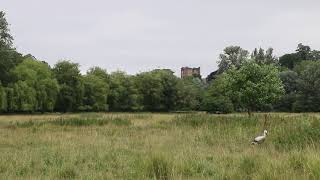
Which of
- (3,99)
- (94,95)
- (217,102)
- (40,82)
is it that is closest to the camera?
(3,99)

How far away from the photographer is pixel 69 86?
91.4m

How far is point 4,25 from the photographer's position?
162ft

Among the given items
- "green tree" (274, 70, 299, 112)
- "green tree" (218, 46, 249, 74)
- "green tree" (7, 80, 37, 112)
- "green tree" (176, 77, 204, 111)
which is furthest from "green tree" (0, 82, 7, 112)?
"green tree" (218, 46, 249, 74)

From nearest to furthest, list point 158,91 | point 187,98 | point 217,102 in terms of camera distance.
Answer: point 217,102 < point 158,91 < point 187,98

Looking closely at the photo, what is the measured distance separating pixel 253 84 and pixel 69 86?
47467 mm

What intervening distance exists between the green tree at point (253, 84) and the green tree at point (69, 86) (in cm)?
4312

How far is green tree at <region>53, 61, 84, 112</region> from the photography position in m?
91.1

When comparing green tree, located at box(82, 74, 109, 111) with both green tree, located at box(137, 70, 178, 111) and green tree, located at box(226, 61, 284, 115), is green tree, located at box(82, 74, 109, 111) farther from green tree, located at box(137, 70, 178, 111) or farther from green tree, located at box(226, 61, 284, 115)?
green tree, located at box(226, 61, 284, 115)

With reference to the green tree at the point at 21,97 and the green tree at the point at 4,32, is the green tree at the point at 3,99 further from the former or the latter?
the green tree at the point at 4,32

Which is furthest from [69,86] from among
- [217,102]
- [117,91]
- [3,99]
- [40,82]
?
[217,102]

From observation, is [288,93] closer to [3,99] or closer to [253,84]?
[253,84]

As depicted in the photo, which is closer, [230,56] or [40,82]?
[40,82]

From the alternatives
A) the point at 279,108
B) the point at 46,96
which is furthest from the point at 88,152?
the point at 279,108

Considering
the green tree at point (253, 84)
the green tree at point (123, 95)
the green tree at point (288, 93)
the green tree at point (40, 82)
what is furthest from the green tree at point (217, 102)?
the green tree at point (253, 84)
